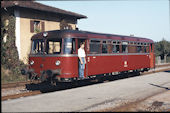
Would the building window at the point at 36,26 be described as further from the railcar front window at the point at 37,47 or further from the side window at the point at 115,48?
the side window at the point at 115,48

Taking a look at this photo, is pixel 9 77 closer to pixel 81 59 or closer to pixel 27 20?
pixel 81 59

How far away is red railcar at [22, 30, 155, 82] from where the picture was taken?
444 inches

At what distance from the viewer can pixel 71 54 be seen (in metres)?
11.4

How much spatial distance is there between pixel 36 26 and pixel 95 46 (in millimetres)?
11346

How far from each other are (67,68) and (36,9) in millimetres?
12087

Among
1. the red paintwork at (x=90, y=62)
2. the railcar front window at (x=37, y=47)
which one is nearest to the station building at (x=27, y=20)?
the railcar front window at (x=37, y=47)

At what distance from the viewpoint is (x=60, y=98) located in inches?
360

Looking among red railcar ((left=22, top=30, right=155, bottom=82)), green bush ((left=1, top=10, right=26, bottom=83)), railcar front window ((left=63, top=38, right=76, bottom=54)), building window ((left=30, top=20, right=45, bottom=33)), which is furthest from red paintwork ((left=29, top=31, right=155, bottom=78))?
building window ((left=30, top=20, right=45, bottom=33))

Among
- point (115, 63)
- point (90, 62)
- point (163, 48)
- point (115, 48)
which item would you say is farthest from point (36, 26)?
point (163, 48)

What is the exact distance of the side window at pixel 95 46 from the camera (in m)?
12.7

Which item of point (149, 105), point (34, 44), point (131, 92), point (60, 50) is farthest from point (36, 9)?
point (149, 105)

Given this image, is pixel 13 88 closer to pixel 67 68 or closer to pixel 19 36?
pixel 67 68

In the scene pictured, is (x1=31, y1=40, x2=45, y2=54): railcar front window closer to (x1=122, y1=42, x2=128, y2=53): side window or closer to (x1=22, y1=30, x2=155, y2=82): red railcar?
(x1=22, y1=30, x2=155, y2=82): red railcar

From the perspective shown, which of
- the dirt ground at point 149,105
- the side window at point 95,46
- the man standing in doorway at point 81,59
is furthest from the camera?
the side window at point 95,46
